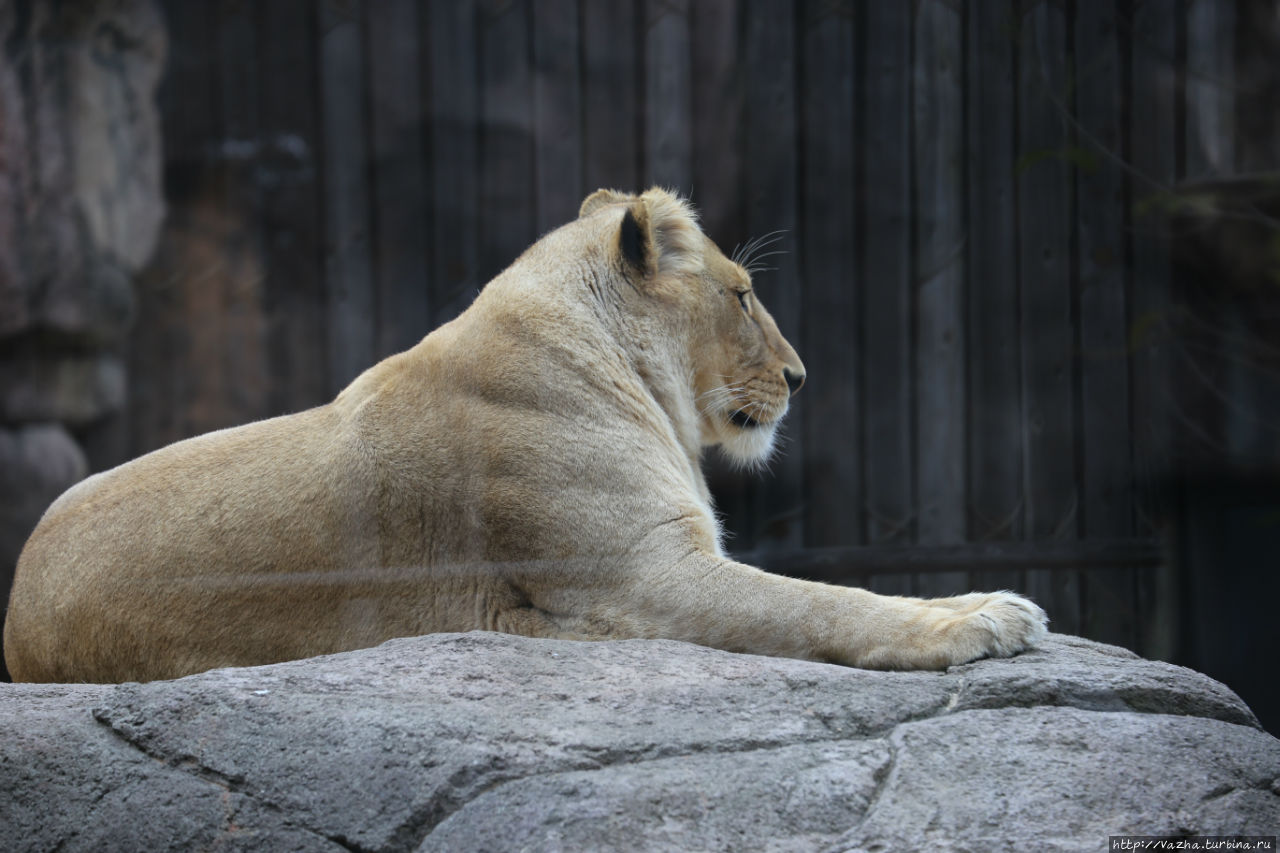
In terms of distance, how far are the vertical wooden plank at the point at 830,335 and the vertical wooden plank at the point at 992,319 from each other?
A: 322 millimetres

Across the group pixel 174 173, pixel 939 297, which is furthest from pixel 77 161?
pixel 939 297

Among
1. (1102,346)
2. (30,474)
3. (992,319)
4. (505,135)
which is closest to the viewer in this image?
(1102,346)

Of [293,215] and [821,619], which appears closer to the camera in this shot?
[821,619]

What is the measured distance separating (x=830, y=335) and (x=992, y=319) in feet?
1.43

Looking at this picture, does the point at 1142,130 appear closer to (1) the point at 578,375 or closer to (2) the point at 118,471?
(1) the point at 578,375

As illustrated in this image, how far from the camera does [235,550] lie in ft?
6.84

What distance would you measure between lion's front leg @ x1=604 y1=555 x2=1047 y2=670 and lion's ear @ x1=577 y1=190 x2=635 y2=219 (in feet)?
3.52

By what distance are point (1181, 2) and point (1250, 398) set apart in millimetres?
916

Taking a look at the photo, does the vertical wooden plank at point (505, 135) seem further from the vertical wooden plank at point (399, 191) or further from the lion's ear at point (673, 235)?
the lion's ear at point (673, 235)

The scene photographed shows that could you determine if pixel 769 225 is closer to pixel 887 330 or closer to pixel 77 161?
pixel 887 330

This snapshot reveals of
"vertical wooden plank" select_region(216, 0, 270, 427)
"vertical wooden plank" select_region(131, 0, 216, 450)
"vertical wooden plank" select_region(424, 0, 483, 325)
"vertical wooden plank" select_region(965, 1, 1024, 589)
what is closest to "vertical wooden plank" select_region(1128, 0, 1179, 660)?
"vertical wooden plank" select_region(965, 1, 1024, 589)

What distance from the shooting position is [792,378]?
8.58ft

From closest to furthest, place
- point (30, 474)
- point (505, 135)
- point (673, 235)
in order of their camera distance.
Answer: point (673, 235)
point (505, 135)
point (30, 474)

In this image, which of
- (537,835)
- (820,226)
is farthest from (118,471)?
(820,226)
